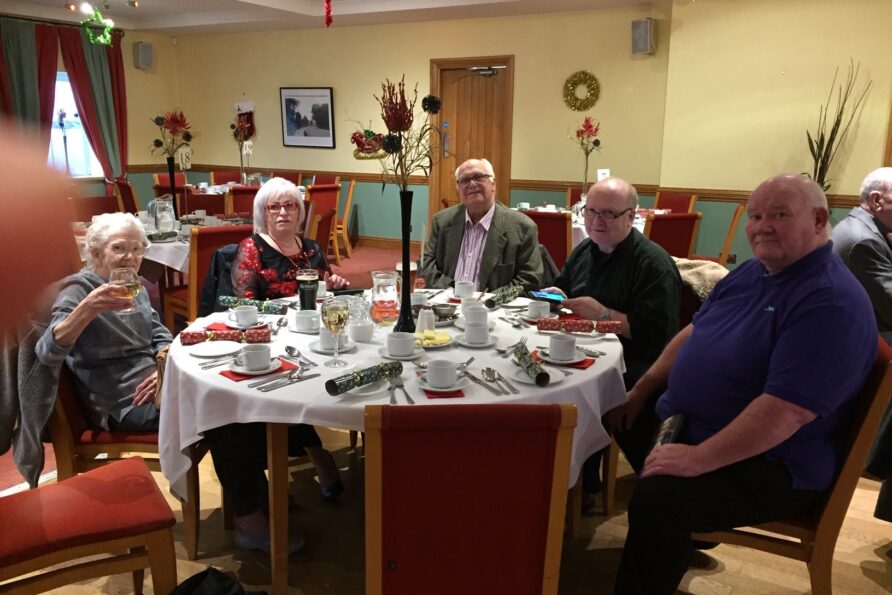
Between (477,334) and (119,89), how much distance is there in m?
8.10

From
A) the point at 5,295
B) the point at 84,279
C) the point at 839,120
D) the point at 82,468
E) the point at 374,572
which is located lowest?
the point at 82,468

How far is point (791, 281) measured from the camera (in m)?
1.68

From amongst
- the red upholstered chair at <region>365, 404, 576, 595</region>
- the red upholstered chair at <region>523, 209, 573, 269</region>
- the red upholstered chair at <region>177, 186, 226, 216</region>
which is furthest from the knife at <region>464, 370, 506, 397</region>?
the red upholstered chair at <region>177, 186, 226, 216</region>

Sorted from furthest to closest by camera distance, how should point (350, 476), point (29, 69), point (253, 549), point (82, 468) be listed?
point (29, 69)
point (350, 476)
point (253, 549)
point (82, 468)

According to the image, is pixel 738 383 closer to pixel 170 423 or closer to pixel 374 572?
pixel 374 572

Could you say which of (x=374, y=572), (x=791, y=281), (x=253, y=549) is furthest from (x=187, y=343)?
(x=791, y=281)

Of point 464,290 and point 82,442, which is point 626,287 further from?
point 82,442

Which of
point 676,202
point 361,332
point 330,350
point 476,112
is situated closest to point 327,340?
point 330,350

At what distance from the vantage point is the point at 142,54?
8664mm

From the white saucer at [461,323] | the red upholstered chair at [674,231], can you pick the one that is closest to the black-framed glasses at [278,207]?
the white saucer at [461,323]

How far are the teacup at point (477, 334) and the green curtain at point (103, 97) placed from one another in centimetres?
786

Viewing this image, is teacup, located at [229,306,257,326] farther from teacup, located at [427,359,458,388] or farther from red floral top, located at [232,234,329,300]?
teacup, located at [427,359,458,388]

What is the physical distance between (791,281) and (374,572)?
1223 mm

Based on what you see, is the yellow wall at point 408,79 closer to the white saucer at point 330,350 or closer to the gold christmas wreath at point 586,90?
the gold christmas wreath at point 586,90
